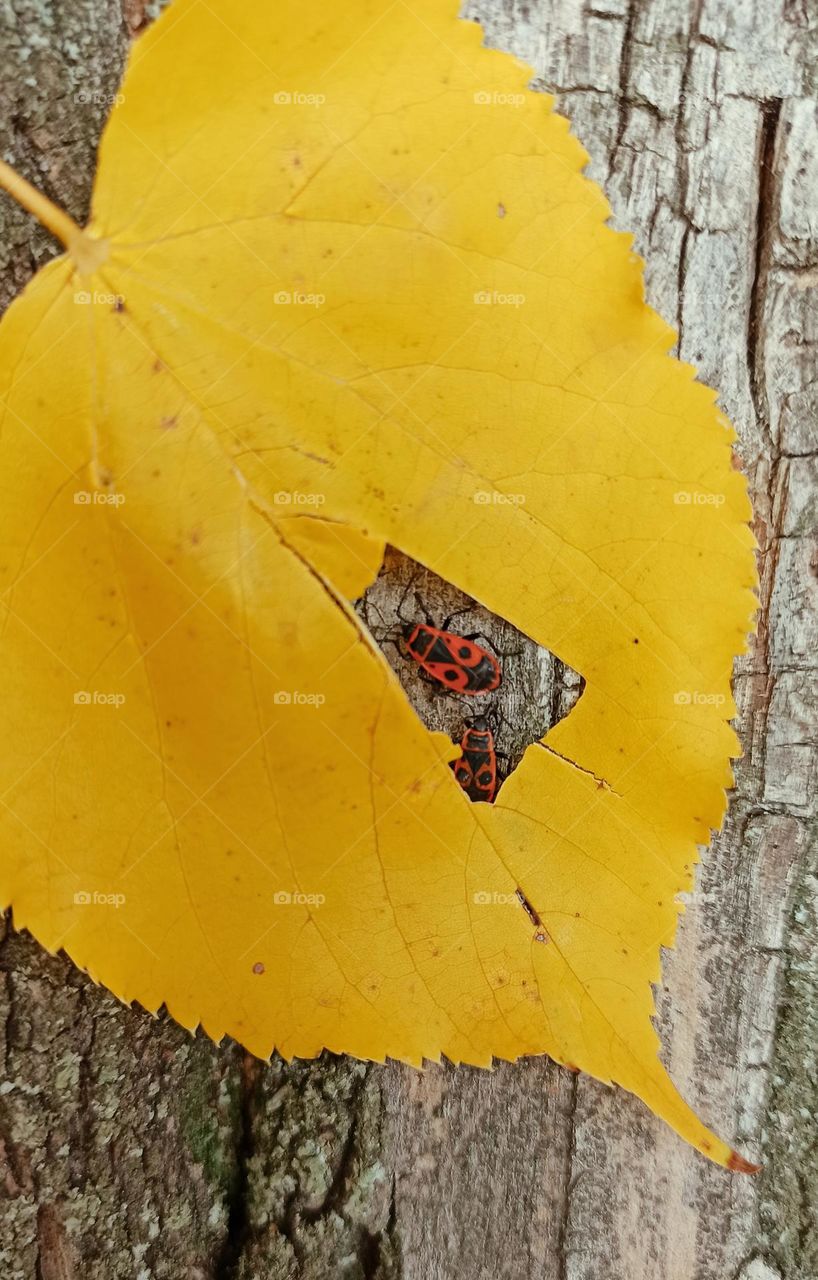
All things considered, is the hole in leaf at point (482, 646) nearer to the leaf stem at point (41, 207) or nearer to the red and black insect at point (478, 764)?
the red and black insect at point (478, 764)

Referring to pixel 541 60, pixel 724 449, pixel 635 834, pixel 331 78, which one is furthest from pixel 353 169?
pixel 635 834

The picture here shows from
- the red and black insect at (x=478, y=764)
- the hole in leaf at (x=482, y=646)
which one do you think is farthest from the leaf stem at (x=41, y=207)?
the red and black insect at (x=478, y=764)

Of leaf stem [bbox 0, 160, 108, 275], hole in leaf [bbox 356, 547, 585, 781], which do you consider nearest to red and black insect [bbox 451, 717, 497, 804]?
hole in leaf [bbox 356, 547, 585, 781]

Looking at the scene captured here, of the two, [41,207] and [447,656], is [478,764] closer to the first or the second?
[447,656]

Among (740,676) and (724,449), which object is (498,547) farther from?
(740,676)

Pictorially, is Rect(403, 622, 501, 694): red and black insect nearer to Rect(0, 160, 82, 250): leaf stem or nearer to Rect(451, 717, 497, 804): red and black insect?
Rect(451, 717, 497, 804): red and black insect


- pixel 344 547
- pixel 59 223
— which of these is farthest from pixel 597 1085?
pixel 59 223
